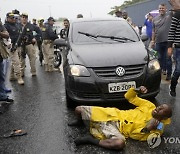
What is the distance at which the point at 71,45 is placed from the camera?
19.5 feet

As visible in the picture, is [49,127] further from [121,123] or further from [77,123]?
[121,123]

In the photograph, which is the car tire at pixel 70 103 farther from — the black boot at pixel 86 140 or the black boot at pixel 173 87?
the black boot at pixel 173 87

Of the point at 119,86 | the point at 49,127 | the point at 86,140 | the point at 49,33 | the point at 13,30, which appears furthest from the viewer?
the point at 49,33

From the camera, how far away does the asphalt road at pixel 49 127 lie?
3977 mm

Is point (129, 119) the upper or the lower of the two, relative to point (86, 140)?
upper

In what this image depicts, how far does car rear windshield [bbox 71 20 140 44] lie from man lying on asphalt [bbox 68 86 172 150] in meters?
2.03

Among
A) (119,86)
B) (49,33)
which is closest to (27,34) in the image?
(49,33)

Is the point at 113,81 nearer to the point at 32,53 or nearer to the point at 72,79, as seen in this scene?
the point at 72,79

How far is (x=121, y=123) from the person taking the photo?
13.5 feet

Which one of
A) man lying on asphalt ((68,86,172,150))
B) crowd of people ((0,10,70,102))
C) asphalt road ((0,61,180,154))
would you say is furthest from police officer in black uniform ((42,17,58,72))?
man lying on asphalt ((68,86,172,150))

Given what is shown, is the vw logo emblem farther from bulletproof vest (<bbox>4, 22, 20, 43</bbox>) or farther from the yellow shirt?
bulletproof vest (<bbox>4, 22, 20, 43</bbox>)

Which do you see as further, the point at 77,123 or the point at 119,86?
the point at 119,86

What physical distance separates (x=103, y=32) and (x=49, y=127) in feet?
7.94

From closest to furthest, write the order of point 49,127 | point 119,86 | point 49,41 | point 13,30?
point 49,127 < point 119,86 < point 13,30 < point 49,41
